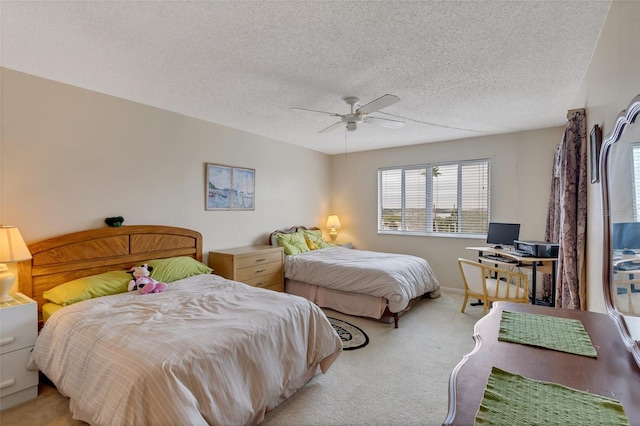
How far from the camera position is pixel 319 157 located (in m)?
6.07

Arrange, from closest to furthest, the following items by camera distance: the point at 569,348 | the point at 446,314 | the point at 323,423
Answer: the point at 569,348, the point at 323,423, the point at 446,314

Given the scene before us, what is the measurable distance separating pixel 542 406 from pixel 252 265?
137 inches

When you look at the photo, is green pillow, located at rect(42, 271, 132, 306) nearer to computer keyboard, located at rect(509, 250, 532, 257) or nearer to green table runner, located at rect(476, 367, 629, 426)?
green table runner, located at rect(476, 367, 629, 426)

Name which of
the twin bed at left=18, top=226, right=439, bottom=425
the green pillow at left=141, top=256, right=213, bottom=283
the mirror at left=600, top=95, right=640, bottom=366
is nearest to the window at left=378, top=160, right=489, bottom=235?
the twin bed at left=18, top=226, right=439, bottom=425

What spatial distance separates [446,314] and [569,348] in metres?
2.88

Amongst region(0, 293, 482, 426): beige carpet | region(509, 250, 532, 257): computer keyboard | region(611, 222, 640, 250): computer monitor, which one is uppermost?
region(611, 222, 640, 250): computer monitor

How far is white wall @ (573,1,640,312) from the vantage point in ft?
4.38

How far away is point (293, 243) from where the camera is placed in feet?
15.9

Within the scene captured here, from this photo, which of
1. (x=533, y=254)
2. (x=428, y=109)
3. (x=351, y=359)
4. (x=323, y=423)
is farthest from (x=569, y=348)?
(x=428, y=109)

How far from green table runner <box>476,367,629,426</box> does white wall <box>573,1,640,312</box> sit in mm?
1188

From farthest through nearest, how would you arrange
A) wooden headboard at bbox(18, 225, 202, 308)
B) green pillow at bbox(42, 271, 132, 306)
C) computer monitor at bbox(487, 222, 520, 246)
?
computer monitor at bbox(487, 222, 520, 246) < wooden headboard at bbox(18, 225, 202, 308) < green pillow at bbox(42, 271, 132, 306)

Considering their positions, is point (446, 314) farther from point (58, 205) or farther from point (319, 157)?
point (58, 205)

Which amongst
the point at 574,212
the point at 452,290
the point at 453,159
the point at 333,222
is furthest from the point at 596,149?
the point at 333,222

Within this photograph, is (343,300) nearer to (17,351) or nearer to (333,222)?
(333,222)
